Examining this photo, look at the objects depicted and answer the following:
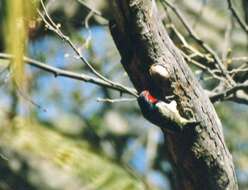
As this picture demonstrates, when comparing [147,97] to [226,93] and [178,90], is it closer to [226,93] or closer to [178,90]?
[178,90]

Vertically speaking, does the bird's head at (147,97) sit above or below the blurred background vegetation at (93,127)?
above

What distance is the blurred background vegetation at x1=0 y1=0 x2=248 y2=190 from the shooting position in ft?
9.43

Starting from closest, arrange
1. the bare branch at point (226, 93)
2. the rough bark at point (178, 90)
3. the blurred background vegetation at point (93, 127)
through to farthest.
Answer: the rough bark at point (178, 90) → the bare branch at point (226, 93) → the blurred background vegetation at point (93, 127)

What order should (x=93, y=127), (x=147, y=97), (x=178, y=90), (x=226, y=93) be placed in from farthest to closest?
(x=93, y=127)
(x=226, y=93)
(x=178, y=90)
(x=147, y=97)

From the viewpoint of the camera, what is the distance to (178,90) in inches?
62.6

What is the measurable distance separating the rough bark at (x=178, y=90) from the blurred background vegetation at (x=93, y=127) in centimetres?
75

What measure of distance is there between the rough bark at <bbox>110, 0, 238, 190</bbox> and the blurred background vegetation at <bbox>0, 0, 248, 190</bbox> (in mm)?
753

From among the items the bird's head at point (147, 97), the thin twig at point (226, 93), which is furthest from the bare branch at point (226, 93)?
the bird's head at point (147, 97)

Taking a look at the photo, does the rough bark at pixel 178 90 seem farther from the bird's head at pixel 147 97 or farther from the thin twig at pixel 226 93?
the thin twig at pixel 226 93

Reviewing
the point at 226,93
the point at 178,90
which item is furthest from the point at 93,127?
the point at 178,90

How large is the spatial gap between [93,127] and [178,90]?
7.15 ft

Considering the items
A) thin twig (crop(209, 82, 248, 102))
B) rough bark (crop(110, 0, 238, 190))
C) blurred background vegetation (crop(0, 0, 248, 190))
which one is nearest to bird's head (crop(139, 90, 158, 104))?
rough bark (crop(110, 0, 238, 190))

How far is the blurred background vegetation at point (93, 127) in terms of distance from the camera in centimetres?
288

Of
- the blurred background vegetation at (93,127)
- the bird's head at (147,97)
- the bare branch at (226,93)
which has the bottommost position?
the blurred background vegetation at (93,127)
